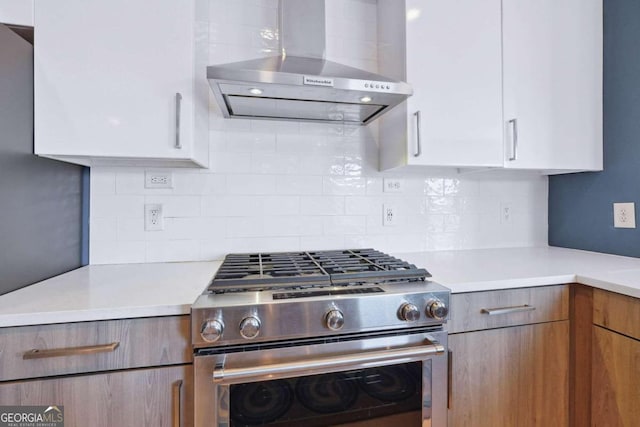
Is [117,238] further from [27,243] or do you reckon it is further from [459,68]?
[459,68]

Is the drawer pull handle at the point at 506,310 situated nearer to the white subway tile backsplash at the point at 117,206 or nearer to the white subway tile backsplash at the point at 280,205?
the white subway tile backsplash at the point at 280,205

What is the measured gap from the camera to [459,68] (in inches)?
55.5

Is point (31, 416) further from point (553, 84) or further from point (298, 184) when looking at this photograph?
point (553, 84)

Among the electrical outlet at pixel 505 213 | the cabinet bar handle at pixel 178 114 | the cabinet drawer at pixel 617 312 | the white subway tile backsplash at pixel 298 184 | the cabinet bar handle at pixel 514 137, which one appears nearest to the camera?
the cabinet drawer at pixel 617 312

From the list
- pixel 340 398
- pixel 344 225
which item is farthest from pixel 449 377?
pixel 344 225

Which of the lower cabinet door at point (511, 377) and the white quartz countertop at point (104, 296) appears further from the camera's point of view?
the lower cabinet door at point (511, 377)

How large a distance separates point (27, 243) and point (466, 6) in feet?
6.59

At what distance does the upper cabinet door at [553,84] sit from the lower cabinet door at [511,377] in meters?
0.80

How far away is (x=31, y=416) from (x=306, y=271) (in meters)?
0.85

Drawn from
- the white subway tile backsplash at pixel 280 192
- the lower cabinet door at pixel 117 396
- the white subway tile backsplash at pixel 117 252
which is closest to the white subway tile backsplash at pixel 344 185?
the white subway tile backsplash at pixel 280 192

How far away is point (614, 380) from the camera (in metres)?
1.08

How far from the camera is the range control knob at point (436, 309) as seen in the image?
993mm

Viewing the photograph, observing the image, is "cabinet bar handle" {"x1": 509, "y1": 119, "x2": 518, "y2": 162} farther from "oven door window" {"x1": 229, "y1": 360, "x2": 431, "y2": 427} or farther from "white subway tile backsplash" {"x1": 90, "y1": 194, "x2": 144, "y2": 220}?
"white subway tile backsplash" {"x1": 90, "y1": 194, "x2": 144, "y2": 220}

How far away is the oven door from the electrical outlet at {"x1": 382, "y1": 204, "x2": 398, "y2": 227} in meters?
0.77
